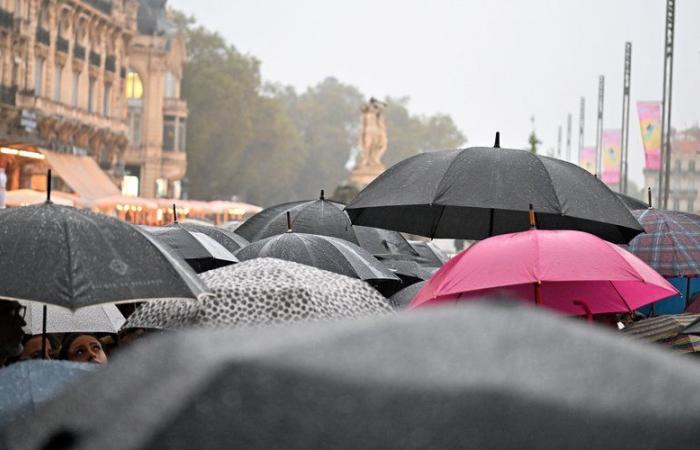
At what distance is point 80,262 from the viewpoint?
575 cm

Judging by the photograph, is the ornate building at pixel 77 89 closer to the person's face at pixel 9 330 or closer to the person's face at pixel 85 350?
the person's face at pixel 85 350

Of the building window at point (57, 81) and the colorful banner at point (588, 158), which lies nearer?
the building window at point (57, 81)

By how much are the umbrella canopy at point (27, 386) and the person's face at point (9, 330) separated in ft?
5.92

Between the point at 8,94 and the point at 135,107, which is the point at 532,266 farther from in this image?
the point at 135,107

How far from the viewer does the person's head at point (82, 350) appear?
25.2 feet

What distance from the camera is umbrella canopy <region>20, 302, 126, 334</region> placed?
27.5 feet

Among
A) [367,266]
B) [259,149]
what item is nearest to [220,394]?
[367,266]

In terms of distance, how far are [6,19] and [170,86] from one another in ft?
123

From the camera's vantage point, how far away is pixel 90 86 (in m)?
66.6

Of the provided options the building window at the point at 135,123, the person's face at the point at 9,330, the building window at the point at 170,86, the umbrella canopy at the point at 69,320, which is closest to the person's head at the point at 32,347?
the umbrella canopy at the point at 69,320

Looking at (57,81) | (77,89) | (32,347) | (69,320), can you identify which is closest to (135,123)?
(77,89)

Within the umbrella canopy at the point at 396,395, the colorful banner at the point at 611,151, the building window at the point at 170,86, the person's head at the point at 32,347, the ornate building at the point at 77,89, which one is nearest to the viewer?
the umbrella canopy at the point at 396,395

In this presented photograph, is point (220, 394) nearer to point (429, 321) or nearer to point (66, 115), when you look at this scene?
point (429, 321)

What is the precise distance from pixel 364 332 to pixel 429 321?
0.37 feet
